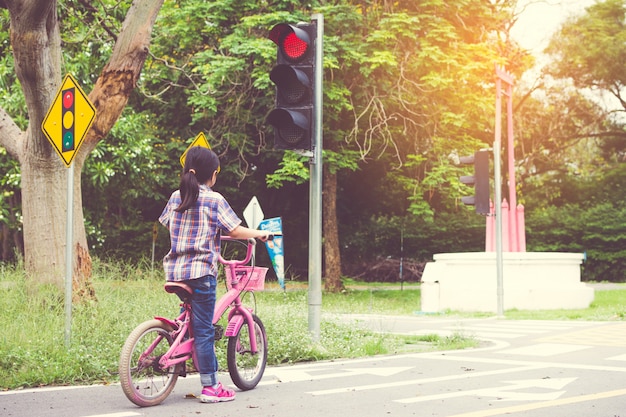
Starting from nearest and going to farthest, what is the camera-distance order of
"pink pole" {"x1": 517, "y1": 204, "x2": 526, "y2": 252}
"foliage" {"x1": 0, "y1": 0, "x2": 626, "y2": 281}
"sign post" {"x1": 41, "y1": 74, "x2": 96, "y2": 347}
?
1. "sign post" {"x1": 41, "y1": 74, "x2": 96, "y2": 347}
2. "pink pole" {"x1": 517, "y1": 204, "x2": 526, "y2": 252}
3. "foliage" {"x1": 0, "y1": 0, "x2": 626, "y2": 281}

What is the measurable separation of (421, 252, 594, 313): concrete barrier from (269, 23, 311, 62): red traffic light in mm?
12180

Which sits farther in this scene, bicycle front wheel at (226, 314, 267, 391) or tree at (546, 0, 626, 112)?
tree at (546, 0, 626, 112)

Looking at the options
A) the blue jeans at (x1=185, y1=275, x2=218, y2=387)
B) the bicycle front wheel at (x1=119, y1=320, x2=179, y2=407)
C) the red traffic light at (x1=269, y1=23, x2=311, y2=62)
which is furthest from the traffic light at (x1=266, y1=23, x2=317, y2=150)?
the bicycle front wheel at (x1=119, y1=320, x2=179, y2=407)

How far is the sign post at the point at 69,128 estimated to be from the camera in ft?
28.5

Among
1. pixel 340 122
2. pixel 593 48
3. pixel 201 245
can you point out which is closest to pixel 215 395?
pixel 201 245

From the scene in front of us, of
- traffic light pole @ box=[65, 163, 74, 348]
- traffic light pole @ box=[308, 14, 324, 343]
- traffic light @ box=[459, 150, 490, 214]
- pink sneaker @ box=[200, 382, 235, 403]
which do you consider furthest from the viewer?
traffic light @ box=[459, 150, 490, 214]

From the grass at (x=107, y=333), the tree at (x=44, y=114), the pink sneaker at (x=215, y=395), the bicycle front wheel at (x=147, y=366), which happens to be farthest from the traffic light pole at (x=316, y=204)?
the bicycle front wheel at (x=147, y=366)

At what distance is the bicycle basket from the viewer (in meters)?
7.09

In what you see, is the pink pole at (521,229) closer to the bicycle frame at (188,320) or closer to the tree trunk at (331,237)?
the tree trunk at (331,237)

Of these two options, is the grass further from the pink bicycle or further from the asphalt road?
the pink bicycle

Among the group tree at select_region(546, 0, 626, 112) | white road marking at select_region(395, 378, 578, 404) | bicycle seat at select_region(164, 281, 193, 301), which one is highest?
tree at select_region(546, 0, 626, 112)

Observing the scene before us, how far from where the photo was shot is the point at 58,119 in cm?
909

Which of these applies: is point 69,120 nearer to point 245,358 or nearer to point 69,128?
point 69,128

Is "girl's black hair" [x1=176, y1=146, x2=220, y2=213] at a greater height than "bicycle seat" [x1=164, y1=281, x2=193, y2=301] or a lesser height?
greater
